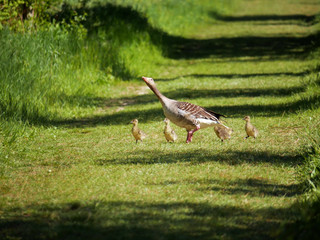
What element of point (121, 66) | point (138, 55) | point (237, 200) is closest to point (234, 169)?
point (237, 200)

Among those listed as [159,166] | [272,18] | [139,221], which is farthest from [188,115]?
[272,18]

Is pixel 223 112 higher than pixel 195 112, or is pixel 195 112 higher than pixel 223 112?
pixel 195 112

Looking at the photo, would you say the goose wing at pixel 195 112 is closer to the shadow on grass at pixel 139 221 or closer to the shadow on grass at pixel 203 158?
the shadow on grass at pixel 203 158

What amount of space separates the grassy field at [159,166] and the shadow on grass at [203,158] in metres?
0.02

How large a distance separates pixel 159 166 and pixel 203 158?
2.70ft

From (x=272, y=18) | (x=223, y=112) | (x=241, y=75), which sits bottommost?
(x=272, y=18)

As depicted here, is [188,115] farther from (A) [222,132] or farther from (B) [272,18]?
(B) [272,18]

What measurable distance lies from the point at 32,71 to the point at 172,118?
463 cm

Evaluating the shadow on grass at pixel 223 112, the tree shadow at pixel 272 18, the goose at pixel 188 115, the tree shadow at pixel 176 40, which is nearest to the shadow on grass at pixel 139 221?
the goose at pixel 188 115

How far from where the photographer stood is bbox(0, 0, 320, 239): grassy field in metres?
5.89

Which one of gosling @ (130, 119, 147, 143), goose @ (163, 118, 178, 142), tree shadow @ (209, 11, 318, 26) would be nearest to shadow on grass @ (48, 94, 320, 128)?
gosling @ (130, 119, 147, 143)

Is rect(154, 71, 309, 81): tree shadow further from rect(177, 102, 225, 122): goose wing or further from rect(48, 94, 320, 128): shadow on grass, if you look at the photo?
rect(177, 102, 225, 122): goose wing

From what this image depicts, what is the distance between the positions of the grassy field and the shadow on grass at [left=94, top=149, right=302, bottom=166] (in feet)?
0.06

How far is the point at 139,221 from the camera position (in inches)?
232
